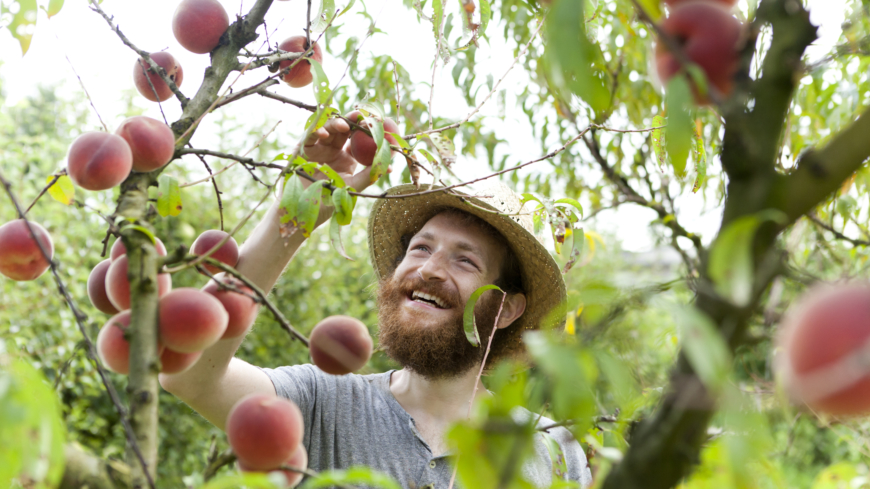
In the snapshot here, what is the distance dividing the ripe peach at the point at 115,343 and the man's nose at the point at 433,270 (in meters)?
1.15

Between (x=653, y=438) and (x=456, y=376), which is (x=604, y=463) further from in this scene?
(x=456, y=376)

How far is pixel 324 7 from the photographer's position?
1002mm

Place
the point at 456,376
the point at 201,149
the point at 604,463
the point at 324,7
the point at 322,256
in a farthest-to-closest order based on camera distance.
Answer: the point at 322,256, the point at 456,376, the point at 324,7, the point at 201,149, the point at 604,463

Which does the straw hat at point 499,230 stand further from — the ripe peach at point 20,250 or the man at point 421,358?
the ripe peach at point 20,250

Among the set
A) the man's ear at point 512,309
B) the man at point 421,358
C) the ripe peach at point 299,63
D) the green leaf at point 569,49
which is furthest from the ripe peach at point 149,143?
the man's ear at point 512,309

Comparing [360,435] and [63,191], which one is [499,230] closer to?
[360,435]

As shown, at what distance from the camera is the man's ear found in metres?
2.01

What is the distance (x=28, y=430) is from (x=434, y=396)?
5.13 feet

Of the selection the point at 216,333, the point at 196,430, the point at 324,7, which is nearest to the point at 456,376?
the point at 324,7

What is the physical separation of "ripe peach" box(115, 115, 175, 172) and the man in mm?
718

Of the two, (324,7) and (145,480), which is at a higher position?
(324,7)

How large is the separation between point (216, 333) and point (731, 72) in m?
0.52

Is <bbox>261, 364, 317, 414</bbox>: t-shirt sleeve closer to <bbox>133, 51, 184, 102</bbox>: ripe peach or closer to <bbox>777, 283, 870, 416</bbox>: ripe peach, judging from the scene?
<bbox>133, 51, 184, 102</bbox>: ripe peach

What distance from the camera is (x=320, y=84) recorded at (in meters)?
0.86
